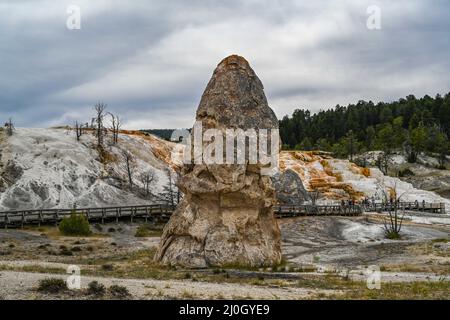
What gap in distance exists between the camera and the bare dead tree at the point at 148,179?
236ft

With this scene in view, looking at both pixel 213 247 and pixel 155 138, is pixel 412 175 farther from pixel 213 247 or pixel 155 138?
pixel 213 247

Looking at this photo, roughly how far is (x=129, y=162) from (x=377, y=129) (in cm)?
8651

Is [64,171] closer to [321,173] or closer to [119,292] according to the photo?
[321,173]

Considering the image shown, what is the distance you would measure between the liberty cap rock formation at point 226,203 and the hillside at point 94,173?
123ft

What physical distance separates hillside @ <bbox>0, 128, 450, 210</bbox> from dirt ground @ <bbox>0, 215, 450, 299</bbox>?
52.1ft

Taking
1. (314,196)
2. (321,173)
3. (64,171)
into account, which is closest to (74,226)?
(64,171)

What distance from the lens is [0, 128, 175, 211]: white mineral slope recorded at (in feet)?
199

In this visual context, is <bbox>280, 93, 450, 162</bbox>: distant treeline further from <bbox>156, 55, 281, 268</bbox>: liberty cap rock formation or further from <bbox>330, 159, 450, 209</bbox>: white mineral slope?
<bbox>156, 55, 281, 268</bbox>: liberty cap rock formation

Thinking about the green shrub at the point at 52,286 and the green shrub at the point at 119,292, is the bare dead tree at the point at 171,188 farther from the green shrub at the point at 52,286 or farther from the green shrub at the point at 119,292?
the green shrub at the point at 119,292

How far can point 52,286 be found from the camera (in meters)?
13.9

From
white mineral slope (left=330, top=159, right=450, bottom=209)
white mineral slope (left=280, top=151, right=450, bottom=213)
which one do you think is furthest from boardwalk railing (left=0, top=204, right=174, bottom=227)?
white mineral slope (left=330, top=159, right=450, bottom=209)

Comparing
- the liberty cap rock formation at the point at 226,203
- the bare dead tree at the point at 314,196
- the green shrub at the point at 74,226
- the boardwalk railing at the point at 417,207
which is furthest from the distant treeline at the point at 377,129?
the liberty cap rock formation at the point at 226,203

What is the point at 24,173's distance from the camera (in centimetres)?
6438

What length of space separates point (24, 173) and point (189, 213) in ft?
148
